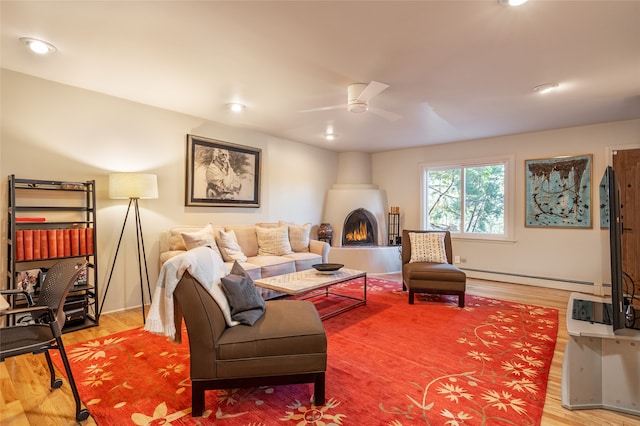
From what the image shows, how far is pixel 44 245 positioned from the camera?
2.94 meters

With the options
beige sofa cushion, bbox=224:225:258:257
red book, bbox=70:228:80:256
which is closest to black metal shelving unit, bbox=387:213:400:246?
beige sofa cushion, bbox=224:225:258:257

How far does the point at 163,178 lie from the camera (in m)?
4.08

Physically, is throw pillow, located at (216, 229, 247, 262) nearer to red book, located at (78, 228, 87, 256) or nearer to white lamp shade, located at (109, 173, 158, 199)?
white lamp shade, located at (109, 173, 158, 199)

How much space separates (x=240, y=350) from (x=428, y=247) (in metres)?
3.25

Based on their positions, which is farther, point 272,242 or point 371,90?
point 272,242

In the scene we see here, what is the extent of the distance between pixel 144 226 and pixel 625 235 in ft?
19.7

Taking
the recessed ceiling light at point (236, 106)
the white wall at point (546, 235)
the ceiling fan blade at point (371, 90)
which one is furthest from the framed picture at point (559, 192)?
the recessed ceiling light at point (236, 106)

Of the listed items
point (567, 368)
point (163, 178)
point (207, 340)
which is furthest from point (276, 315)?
point (163, 178)

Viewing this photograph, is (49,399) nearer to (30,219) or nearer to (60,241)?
(60,241)

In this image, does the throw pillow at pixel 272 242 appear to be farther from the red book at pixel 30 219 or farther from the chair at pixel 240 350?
the chair at pixel 240 350

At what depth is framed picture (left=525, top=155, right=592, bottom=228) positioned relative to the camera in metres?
4.66

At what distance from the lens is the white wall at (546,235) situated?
4.53 metres

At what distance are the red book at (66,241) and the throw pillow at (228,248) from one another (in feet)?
4.89

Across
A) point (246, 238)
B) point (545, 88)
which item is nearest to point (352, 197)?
point (246, 238)
